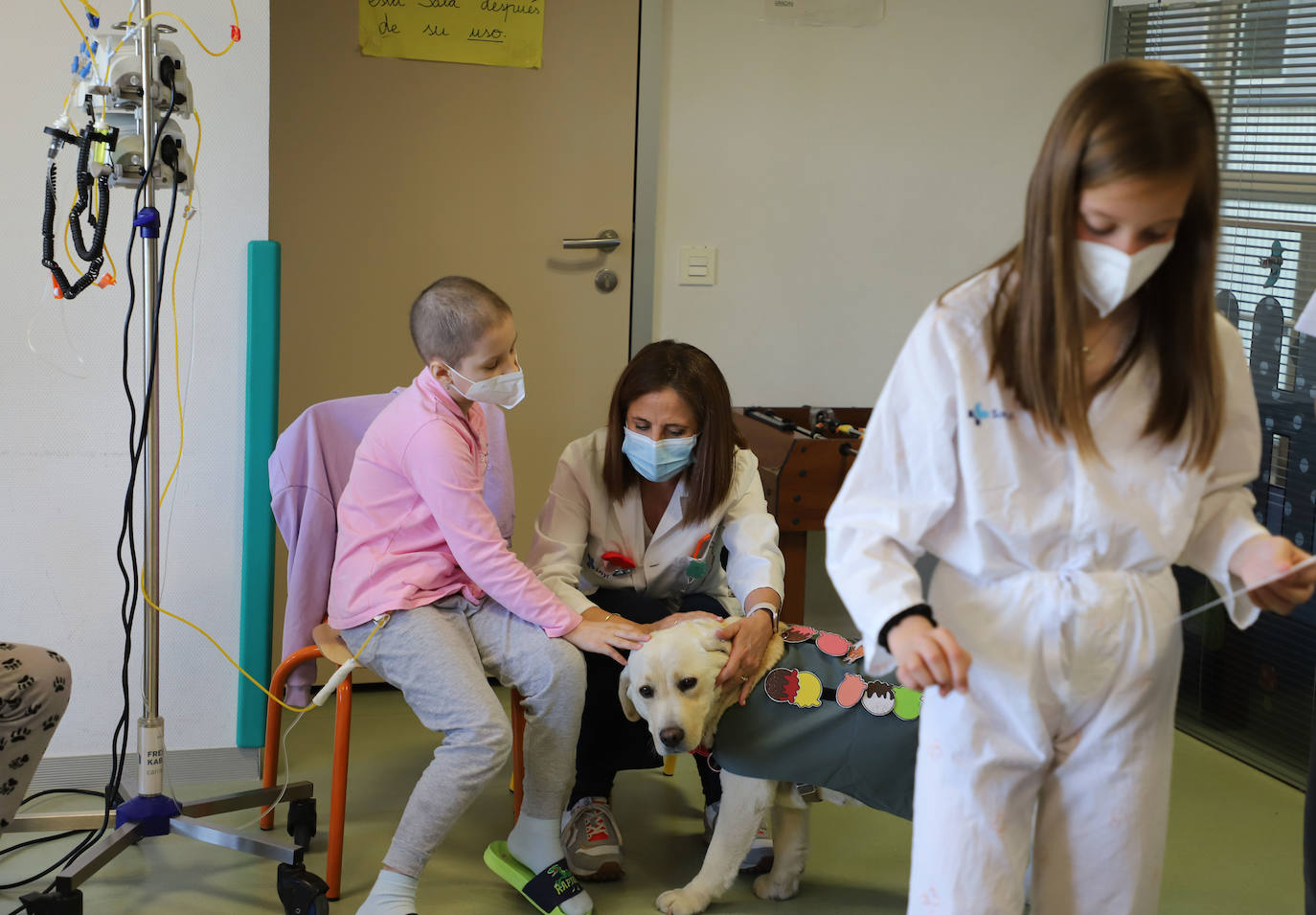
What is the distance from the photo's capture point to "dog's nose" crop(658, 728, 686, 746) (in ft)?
5.95

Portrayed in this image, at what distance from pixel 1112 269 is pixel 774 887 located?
4.56 ft

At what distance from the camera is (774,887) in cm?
206

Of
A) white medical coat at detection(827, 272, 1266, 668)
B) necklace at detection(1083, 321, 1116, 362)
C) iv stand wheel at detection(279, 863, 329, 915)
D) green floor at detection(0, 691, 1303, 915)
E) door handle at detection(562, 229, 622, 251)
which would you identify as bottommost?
green floor at detection(0, 691, 1303, 915)

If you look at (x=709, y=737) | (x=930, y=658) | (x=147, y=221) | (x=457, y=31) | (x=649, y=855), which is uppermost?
(x=457, y=31)

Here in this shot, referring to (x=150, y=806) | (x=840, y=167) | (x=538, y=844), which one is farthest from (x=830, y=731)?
(x=840, y=167)

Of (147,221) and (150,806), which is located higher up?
(147,221)

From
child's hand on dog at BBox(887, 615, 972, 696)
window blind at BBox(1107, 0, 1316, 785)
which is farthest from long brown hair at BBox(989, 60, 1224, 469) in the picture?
window blind at BBox(1107, 0, 1316, 785)

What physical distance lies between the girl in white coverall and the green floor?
1017 millimetres

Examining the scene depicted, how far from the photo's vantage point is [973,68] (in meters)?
3.34

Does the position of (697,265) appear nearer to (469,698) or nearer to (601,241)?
(601,241)

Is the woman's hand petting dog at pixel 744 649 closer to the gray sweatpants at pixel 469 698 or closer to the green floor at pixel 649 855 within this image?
the gray sweatpants at pixel 469 698

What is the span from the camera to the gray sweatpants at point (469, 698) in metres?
1.87

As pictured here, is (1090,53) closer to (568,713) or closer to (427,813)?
(568,713)

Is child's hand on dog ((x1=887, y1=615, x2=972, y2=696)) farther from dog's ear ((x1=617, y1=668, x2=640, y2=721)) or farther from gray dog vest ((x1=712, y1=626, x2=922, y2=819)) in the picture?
dog's ear ((x1=617, y1=668, x2=640, y2=721))
